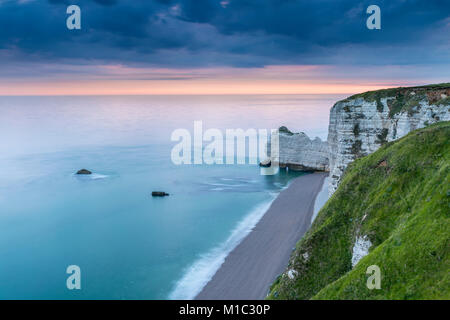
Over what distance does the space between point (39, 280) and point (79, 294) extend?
6.58 m

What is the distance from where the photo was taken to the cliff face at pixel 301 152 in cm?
8024

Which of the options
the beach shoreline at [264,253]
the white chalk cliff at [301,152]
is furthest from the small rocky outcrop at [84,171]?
the beach shoreline at [264,253]

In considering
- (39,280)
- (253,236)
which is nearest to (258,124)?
(253,236)

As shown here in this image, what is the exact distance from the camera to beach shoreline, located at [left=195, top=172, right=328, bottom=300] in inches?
1309

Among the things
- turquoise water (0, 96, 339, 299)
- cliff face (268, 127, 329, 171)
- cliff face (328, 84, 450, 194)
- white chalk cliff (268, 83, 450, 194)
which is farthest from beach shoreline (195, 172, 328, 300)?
cliff face (268, 127, 329, 171)

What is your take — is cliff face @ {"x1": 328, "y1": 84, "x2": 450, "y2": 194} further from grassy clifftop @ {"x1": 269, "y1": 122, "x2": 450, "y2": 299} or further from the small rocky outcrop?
the small rocky outcrop

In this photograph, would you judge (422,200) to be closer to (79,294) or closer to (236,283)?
(236,283)

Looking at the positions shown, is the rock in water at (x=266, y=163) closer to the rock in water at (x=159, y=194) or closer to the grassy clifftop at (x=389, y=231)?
the rock in water at (x=159, y=194)

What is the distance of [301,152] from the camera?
83125 millimetres

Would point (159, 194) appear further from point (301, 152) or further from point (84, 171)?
point (301, 152)

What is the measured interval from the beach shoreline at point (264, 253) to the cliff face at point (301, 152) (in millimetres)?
19062

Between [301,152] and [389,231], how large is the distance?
6546cm

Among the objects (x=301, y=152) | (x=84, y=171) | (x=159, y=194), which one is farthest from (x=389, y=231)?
(x=84, y=171)

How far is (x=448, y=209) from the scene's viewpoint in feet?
51.3
